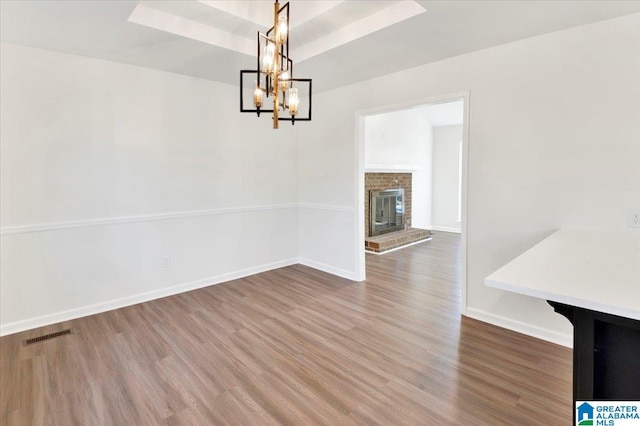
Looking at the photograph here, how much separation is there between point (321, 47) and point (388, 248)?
395 cm

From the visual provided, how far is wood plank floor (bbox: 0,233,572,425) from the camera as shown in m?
1.93

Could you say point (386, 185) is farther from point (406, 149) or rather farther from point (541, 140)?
point (541, 140)

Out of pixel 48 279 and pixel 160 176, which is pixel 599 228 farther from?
pixel 48 279

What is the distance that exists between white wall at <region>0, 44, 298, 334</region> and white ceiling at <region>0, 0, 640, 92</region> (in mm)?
365

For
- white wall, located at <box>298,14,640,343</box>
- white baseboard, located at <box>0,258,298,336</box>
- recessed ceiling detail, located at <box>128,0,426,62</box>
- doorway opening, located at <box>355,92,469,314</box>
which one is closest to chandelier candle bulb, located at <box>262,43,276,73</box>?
recessed ceiling detail, located at <box>128,0,426,62</box>

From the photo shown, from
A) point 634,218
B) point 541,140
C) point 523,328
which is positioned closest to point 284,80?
point 541,140

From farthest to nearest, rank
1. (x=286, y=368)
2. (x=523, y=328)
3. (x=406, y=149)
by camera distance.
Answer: (x=406, y=149), (x=523, y=328), (x=286, y=368)

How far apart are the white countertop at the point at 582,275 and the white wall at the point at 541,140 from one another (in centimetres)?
61

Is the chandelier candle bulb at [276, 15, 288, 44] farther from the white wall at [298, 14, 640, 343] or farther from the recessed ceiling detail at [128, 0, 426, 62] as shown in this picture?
the white wall at [298, 14, 640, 343]

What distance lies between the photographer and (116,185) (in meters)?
3.45

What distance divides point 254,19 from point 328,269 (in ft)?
10.5

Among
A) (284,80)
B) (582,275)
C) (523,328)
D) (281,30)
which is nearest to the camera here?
(582,275)

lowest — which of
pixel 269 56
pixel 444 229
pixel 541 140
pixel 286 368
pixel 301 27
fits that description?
pixel 286 368

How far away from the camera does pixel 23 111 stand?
2.92 metres
